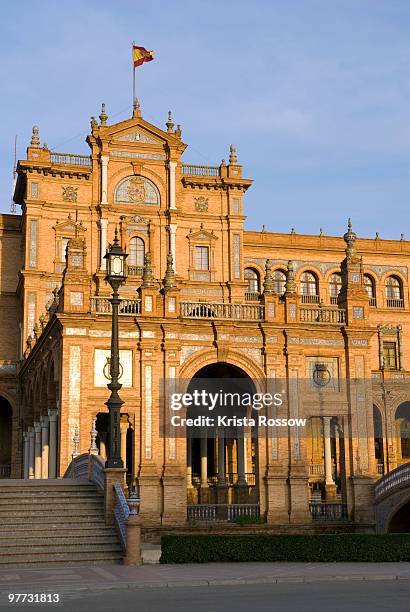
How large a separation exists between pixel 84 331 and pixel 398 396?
93.1ft

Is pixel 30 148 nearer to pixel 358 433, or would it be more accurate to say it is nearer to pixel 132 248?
pixel 132 248

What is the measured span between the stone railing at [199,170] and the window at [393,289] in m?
17.3

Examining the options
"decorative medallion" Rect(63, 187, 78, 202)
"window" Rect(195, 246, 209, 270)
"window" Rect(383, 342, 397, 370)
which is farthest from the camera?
"window" Rect(383, 342, 397, 370)

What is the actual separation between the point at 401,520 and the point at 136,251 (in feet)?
73.6

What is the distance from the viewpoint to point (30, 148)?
49656 millimetres

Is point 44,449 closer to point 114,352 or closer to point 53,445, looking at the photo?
point 53,445

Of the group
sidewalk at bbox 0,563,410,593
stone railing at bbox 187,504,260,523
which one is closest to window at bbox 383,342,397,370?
stone railing at bbox 187,504,260,523

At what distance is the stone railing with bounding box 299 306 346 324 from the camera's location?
35812 mm

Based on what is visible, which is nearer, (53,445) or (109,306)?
(109,306)

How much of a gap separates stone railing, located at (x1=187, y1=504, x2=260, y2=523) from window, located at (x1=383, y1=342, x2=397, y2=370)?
93.6 ft

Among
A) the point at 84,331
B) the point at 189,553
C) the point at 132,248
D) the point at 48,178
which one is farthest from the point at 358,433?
the point at 48,178

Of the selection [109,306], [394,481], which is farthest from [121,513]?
[394,481]

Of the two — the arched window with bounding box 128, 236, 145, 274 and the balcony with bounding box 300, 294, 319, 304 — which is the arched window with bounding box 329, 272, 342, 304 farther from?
the arched window with bounding box 128, 236, 145, 274

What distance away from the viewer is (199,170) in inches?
2051
